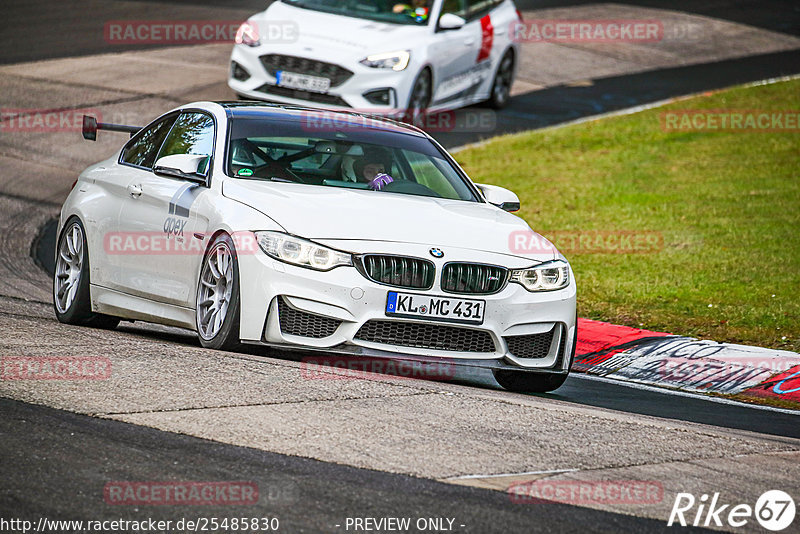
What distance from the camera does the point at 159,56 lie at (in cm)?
2128

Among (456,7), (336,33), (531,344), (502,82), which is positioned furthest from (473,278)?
(502,82)

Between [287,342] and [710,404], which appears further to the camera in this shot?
[710,404]

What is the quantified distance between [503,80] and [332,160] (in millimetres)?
11674

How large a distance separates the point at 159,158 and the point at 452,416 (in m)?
3.56

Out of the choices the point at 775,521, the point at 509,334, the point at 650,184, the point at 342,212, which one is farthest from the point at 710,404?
the point at 650,184

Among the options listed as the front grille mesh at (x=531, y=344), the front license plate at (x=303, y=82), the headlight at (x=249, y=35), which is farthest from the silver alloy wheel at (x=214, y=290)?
the headlight at (x=249, y=35)

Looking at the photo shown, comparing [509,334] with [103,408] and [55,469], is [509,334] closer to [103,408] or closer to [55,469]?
[103,408]

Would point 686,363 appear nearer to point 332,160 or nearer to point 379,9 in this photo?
point 332,160

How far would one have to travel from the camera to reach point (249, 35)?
16.9m

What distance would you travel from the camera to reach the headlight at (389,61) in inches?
644

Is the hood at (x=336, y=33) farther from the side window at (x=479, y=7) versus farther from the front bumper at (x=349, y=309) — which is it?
the front bumper at (x=349, y=309)

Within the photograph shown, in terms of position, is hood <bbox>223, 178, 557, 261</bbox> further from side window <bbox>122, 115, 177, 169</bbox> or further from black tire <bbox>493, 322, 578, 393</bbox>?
side window <bbox>122, 115, 177, 169</bbox>

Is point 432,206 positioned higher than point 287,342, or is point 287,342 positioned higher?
point 432,206

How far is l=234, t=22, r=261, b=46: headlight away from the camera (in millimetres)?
16755
